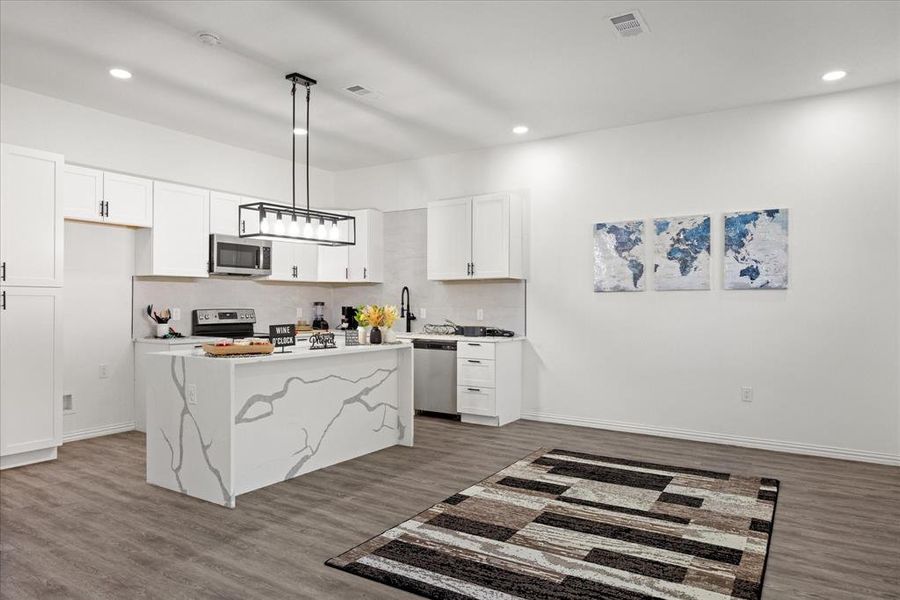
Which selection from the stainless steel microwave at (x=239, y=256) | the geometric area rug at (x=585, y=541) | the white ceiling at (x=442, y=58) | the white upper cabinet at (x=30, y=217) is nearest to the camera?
the geometric area rug at (x=585, y=541)

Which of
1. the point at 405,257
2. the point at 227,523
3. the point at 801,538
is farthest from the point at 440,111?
the point at 801,538

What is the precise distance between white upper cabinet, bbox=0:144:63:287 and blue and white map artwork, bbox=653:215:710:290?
202 inches

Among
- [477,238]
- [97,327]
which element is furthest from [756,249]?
[97,327]

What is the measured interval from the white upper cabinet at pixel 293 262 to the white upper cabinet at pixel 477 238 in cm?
149

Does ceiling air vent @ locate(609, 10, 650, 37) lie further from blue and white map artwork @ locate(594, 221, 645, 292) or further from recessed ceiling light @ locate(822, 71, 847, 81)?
blue and white map artwork @ locate(594, 221, 645, 292)

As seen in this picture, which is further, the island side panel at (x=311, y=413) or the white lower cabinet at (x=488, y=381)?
the white lower cabinet at (x=488, y=381)

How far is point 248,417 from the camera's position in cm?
368

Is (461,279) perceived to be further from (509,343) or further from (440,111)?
(440,111)

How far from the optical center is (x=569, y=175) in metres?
6.02

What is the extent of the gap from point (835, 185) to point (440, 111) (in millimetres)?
3360

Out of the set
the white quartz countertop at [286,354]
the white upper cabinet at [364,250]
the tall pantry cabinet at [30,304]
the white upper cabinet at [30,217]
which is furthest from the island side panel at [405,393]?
the white upper cabinet at [30,217]

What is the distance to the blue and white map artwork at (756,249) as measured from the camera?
495 cm

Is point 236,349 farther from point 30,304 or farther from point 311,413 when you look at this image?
point 30,304

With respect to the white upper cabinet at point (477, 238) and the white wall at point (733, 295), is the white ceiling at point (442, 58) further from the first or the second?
the white upper cabinet at point (477, 238)
